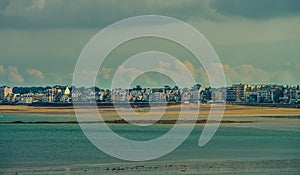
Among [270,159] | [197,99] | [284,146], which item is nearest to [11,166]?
[270,159]

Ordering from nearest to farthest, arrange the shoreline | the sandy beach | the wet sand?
the wet sand → the sandy beach → the shoreline

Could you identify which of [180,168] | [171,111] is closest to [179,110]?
[171,111]

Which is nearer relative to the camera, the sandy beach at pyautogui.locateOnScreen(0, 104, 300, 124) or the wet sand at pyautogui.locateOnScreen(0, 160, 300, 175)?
the wet sand at pyautogui.locateOnScreen(0, 160, 300, 175)

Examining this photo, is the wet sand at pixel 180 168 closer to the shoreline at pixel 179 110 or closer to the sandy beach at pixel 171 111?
the sandy beach at pixel 171 111

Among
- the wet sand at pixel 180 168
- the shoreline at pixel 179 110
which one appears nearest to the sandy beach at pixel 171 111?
the shoreline at pixel 179 110

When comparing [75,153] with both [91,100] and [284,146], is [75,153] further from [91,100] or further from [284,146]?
[91,100]

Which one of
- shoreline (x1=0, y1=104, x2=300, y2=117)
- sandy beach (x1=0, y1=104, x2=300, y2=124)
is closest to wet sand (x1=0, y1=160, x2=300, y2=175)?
sandy beach (x1=0, y1=104, x2=300, y2=124)

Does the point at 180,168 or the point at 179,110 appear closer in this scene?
the point at 180,168

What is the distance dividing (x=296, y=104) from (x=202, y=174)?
12776 cm

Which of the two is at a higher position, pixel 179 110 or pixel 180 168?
pixel 179 110

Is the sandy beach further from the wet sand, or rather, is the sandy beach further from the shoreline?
the wet sand

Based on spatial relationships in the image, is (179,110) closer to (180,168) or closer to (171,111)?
(171,111)

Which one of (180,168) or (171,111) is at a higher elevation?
(171,111)

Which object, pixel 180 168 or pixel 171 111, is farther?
pixel 171 111
